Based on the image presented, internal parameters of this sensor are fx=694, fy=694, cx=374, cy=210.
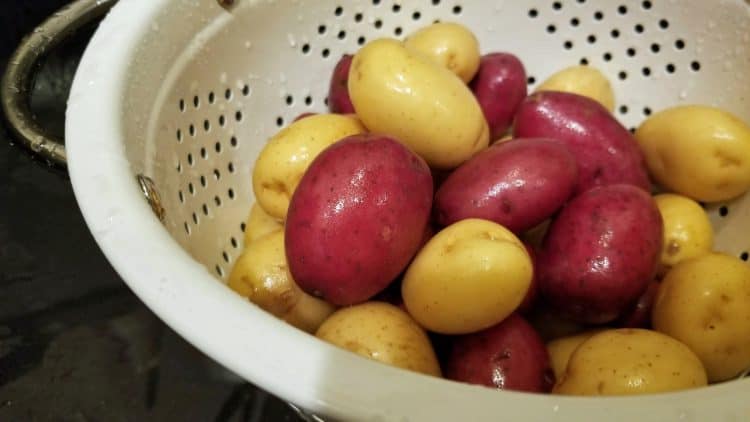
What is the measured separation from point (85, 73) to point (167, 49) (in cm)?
8

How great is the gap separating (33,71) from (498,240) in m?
0.41

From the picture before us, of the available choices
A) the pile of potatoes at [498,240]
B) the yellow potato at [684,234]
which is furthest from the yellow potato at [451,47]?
the yellow potato at [684,234]

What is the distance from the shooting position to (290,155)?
60 cm

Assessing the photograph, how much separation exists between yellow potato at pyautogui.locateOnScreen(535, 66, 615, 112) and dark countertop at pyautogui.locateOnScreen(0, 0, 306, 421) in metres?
0.50

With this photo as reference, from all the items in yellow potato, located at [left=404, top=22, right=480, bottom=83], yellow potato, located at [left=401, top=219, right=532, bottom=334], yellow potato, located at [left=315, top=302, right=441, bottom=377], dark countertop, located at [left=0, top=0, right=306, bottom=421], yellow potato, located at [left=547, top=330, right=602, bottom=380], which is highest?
yellow potato, located at [left=404, top=22, right=480, bottom=83]

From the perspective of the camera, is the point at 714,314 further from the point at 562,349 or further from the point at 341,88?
the point at 341,88

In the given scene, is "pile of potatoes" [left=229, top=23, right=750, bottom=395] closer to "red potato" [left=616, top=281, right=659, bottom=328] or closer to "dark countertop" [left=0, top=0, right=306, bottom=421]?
"red potato" [left=616, top=281, right=659, bottom=328]

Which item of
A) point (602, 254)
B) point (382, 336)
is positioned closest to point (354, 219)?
point (382, 336)

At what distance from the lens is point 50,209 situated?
3.37 ft

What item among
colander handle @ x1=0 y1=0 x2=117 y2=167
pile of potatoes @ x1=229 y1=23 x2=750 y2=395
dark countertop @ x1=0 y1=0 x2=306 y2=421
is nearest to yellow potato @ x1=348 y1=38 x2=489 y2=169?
pile of potatoes @ x1=229 y1=23 x2=750 y2=395

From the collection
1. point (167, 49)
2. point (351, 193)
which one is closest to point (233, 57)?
point (167, 49)

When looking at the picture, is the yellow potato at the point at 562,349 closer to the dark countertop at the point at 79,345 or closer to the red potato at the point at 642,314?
the red potato at the point at 642,314

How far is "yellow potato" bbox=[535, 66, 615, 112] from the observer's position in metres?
0.74

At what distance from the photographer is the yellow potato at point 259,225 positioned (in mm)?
645
